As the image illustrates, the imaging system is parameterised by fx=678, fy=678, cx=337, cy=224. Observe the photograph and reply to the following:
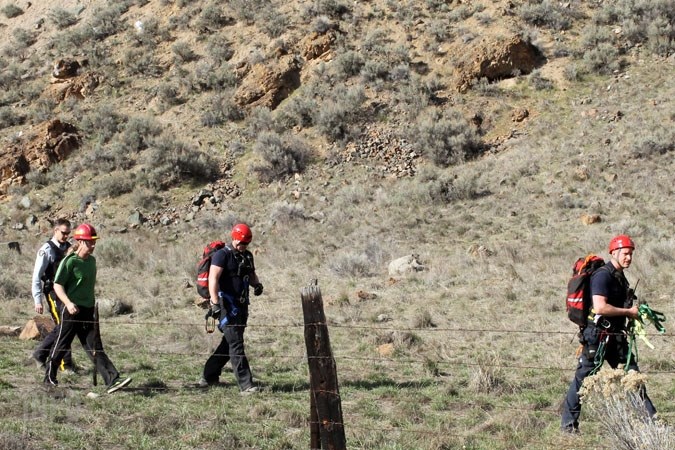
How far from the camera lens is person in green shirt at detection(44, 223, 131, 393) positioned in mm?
6895

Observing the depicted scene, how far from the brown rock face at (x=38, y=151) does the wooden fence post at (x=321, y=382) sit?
2329cm

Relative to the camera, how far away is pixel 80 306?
A: 23.3 feet

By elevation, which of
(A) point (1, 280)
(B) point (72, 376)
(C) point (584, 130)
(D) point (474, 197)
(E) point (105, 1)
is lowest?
(B) point (72, 376)

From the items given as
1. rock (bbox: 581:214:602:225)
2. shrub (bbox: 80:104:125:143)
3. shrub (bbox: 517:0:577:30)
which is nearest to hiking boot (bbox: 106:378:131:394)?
rock (bbox: 581:214:602:225)

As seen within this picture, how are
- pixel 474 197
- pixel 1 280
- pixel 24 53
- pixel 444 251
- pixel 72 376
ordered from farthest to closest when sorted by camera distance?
pixel 24 53
pixel 474 197
pixel 444 251
pixel 1 280
pixel 72 376

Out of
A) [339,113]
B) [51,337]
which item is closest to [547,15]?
[339,113]

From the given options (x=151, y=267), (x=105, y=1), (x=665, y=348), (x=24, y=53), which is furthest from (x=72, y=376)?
(x=105, y=1)

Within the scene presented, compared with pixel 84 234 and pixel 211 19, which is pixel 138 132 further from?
pixel 84 234

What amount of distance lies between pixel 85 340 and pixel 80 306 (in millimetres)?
415

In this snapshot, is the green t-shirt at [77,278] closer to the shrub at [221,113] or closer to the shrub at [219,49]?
the shrub at [221,113]

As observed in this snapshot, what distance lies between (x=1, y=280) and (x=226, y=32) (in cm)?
1909

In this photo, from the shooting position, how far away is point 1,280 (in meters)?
13.9

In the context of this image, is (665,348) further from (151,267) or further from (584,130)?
(584,130)

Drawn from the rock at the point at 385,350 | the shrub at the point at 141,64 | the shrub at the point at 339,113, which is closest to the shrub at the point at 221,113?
the shrub at the point at 339,113
